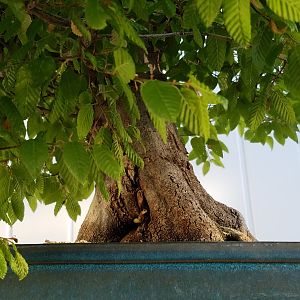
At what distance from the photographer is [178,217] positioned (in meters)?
0.68

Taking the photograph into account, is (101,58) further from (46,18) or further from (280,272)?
(280,272)

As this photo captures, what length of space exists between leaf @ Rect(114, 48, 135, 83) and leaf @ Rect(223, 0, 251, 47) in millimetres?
100

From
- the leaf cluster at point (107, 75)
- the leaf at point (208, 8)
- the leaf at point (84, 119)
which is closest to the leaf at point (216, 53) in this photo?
the leaf cluster at point (107, 75)

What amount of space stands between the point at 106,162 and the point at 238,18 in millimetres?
220

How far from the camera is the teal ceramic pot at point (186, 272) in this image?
49 centimetres

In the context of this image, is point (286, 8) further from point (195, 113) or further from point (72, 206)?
point (72, 206)

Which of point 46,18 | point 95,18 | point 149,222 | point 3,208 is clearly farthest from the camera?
point 149,222

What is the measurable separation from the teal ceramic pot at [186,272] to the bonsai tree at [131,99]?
70 mm

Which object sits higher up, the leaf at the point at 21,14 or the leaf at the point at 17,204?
the leaf at the point at 21,14

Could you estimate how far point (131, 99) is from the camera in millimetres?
429

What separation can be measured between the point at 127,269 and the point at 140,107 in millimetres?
341

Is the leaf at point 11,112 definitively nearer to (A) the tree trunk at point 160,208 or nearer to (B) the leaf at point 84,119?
(B) the leaf at point 84,119

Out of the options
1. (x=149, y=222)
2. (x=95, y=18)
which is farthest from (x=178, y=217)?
(x=95, y=18)

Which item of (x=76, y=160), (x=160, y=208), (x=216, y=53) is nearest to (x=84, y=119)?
(x=76, y=160)
